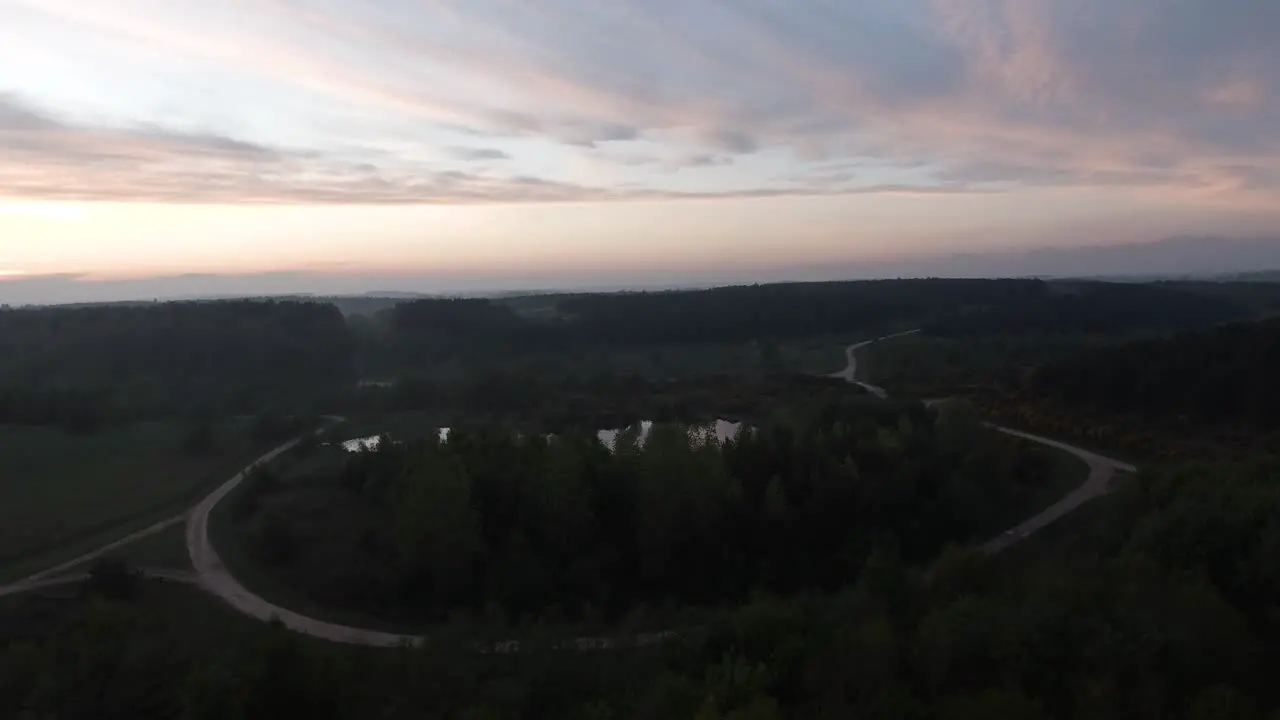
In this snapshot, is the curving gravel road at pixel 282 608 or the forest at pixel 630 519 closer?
the curving gravel road at pixel 282 608

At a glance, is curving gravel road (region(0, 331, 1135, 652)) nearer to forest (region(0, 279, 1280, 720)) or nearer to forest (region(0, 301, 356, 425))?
forest (region(0, 279, 1280, 720))

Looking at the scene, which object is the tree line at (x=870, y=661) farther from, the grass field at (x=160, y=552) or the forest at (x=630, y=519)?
the grass field at (x=160, y=552)

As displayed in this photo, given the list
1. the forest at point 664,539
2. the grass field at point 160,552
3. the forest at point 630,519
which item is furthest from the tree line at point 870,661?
the grass field at point 160,552

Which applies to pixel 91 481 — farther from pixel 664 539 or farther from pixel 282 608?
pixel 664 539

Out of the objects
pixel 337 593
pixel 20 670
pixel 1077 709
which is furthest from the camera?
pixel 337 593

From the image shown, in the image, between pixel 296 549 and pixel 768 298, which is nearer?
pixel 296 549

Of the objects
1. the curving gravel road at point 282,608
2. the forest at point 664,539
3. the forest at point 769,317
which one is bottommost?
the curving gravel road at point 282,608

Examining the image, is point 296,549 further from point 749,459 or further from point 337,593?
point 749,459

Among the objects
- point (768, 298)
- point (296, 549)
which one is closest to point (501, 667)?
point (296, 549)
